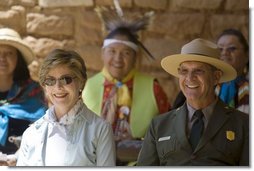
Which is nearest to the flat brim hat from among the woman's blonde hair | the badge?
the badge

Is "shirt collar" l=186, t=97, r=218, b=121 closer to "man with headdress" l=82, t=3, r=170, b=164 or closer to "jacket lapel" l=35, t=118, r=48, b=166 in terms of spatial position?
"man with headdress" l=82, t=3, r=170, b=164

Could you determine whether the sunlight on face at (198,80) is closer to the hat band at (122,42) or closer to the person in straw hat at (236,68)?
the person in straw hat at (236,68)

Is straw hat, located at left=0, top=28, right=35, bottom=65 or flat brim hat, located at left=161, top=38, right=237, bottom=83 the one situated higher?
straw hat, located at left=0, top=28, right=35, bottom=65

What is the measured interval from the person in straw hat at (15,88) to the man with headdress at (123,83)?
322 millimetres

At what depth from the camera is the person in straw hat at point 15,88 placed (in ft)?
9.35

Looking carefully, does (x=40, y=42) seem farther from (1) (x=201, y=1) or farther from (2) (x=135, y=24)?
(1) (x=201, y=1)

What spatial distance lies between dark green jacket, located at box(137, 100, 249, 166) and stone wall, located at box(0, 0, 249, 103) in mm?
173

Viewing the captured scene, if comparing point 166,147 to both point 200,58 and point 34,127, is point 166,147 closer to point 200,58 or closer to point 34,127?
point 200,58

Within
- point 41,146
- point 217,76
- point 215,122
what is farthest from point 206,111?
point 41,146

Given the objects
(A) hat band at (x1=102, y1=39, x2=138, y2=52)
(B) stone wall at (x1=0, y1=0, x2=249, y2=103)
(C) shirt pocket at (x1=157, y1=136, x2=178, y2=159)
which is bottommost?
(C) shirt pocket at (x1=157, y1=136, x2=178, y2=159)

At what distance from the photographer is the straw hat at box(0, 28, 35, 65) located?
2.87 metres

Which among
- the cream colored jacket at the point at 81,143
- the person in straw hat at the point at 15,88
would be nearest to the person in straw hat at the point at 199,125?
the cream colored jacket at the point at 81,143

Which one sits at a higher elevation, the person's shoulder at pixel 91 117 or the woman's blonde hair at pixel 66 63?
the woman's blonde hair at pixel 66 63

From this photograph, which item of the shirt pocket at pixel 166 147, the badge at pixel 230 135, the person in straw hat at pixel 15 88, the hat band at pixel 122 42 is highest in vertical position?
the hat band at pixel 122 42
